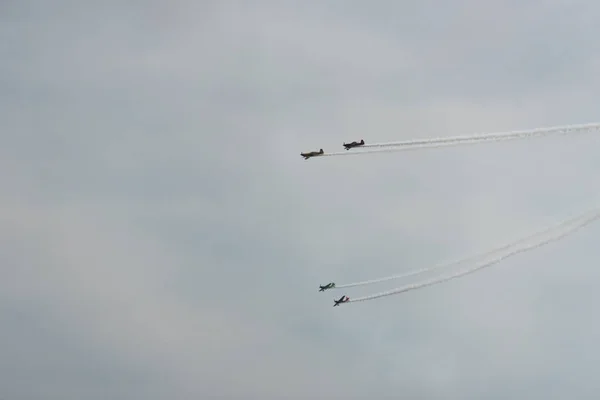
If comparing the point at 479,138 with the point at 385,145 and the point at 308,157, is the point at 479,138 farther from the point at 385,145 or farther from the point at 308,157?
the point at 308,157

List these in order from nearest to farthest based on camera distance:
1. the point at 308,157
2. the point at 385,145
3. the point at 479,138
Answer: the point at 479,138 < the point at 385,145 < the point at 308,157

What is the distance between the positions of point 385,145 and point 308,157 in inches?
710

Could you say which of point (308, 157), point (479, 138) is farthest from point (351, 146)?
point (479, 138)

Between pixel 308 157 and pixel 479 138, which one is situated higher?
pixel 308 157

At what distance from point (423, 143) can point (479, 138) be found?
1098cm

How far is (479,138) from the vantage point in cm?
14950

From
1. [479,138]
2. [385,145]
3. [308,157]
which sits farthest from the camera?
[308,157]

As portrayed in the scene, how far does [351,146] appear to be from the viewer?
6693 inches

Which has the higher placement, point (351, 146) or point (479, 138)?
point (351, 146)

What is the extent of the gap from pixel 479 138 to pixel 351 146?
91.6 feet

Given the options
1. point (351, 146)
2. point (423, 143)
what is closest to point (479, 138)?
point (423, 143)

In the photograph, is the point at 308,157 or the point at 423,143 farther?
the point at 308,157

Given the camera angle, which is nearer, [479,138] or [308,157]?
[479,138]

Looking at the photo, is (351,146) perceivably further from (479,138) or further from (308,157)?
(479,138)
